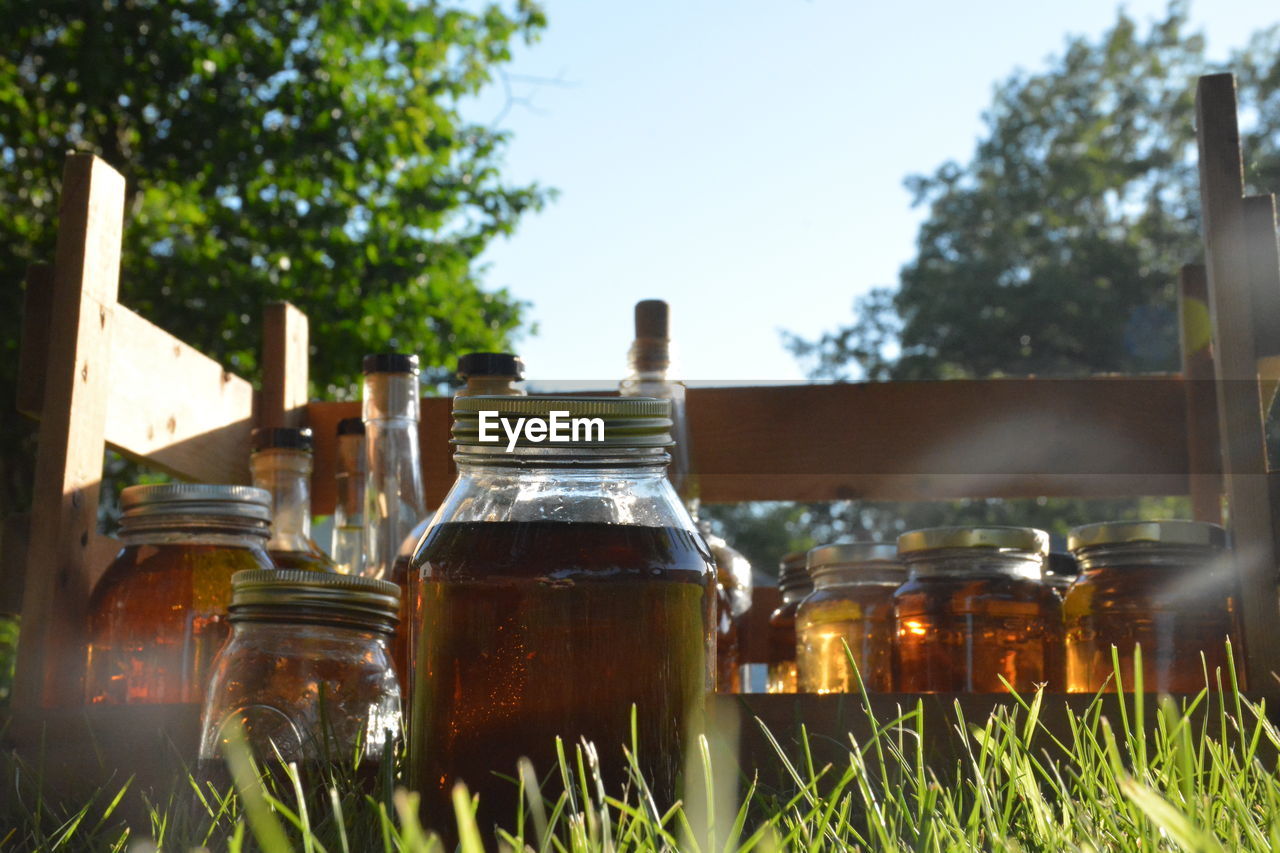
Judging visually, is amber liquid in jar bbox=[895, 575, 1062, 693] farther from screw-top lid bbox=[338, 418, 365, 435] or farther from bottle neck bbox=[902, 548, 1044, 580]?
screw-top lid bbox=[338, 418, 365, 435]

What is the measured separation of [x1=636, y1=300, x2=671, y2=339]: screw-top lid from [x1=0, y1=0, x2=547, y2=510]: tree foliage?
7077 mm

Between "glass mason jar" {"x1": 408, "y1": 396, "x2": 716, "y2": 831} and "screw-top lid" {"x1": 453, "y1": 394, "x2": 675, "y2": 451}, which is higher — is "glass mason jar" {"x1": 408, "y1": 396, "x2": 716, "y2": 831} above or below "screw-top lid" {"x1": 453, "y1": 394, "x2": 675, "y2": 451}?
below

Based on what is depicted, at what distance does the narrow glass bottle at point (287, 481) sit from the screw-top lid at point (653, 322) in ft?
1.35

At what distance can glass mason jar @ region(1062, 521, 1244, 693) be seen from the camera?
118 cm

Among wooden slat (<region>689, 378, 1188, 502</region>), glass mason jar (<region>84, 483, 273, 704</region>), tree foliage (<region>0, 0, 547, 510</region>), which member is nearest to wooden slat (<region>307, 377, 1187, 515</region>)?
wooden slat (<region>689, 378, 1188, 502</region>)

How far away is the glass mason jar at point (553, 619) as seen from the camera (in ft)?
2.59

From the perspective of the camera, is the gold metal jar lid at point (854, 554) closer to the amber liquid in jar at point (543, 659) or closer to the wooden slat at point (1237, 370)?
the wooden slat at point (1237, 370)

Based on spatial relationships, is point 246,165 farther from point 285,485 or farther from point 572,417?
point 572,417

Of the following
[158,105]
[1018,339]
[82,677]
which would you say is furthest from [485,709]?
[1018,339]

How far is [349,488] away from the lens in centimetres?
159

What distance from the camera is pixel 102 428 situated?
1409 mm

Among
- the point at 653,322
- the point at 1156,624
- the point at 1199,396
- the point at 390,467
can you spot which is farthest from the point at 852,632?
the point at 1199,396

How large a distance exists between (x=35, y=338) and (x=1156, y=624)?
4.03 feet

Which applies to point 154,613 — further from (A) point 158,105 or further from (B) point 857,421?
(A) point 158,105
